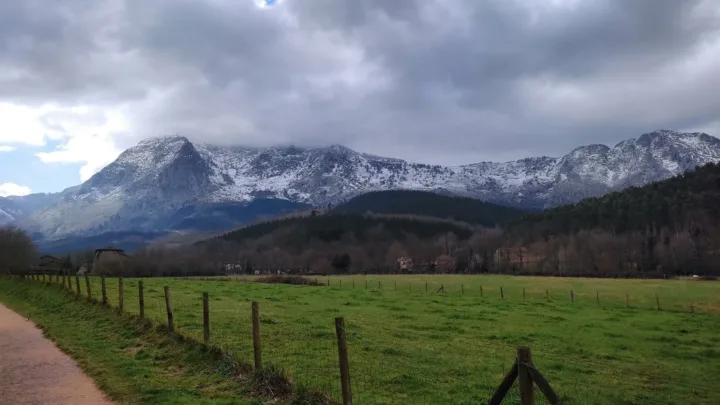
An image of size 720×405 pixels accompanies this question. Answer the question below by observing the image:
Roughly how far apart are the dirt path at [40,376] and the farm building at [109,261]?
363ft

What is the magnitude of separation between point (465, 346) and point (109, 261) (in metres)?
130

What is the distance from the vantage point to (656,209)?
165m

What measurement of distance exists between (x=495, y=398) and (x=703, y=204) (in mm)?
179129

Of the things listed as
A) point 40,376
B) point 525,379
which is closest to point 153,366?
point 40,376

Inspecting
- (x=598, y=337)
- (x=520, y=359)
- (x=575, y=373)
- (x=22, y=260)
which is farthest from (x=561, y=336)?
(x=22, y=260)

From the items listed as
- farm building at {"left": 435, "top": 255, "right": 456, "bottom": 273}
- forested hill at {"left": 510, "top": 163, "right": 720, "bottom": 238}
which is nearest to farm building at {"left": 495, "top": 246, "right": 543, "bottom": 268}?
farm building at {"left": 435, "top": 255, "right": 456, "bottom": 273}

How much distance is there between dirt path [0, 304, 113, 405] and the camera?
13.9 meters

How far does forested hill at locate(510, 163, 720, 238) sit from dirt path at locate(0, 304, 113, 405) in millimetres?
165476

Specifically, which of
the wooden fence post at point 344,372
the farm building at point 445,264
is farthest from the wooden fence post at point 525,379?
the farm building at point 445,264

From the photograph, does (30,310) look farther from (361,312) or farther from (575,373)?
(575,373)

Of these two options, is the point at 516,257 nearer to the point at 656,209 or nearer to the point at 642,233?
the point at 642,233

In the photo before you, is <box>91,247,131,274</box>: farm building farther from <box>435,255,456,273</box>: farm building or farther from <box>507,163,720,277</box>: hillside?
<box>507,163,720,277</box>: hillside

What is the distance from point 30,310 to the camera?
3469 centimetres

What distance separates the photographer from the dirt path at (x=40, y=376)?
13883 millimetres
